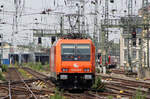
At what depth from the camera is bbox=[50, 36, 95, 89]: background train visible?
1723 cm

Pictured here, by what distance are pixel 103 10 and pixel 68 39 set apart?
24034 mm

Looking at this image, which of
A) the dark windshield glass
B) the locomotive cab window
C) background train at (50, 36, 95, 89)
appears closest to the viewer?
background train at (50, 36, 95, 89)

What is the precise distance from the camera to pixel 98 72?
43.7 metres

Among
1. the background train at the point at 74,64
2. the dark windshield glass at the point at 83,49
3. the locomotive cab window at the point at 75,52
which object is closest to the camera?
the background train at the point at 74,64

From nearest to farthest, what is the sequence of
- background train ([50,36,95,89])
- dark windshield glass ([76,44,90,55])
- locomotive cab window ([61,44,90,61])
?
background train ([50,36,95,89]) → locomotive cab window ([61,44,90,61]) → dark windshield glass ([76,44,90,55])

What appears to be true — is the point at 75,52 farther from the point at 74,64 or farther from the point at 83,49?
the point at 74,64

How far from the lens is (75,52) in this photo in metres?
17.6

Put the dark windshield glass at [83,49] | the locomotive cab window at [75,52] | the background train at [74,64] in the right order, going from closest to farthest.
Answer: the background train at [74,64]
the locomotive cab window at [75,52]
the dark windshield glass at [83,49]

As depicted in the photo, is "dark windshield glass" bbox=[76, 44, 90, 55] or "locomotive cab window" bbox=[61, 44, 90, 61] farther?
"dark windshield glass" bbox=[76, 44, 90, 55]

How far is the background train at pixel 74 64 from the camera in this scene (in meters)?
17.2

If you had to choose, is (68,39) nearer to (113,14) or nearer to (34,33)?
(113,14)

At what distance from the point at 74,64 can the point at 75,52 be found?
689 mm

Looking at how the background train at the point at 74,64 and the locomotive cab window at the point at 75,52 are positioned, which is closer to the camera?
the background train at the point at 74,64

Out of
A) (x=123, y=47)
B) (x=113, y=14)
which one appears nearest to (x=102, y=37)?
(x=113, y=14)
